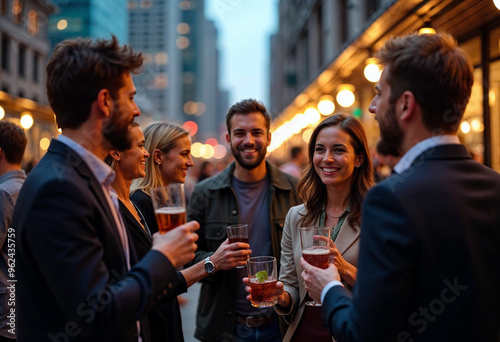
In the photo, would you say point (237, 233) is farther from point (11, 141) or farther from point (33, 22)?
point (33, 22)

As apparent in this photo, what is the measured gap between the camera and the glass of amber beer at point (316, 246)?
2215 mm

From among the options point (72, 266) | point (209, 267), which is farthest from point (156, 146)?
point (72, 266)

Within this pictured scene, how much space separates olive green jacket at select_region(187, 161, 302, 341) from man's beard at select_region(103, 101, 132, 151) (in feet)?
6.06

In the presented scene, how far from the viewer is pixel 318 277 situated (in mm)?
2043

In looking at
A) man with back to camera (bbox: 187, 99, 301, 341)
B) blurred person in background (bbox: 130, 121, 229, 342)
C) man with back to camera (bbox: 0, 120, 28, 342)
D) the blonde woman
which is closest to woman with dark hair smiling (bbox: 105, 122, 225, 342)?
blurred person in background (bbox: 130, 121, 229, 342)

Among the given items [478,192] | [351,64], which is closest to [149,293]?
[478,192]

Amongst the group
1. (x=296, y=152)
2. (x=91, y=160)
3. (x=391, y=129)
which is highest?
(x=296, y=152)

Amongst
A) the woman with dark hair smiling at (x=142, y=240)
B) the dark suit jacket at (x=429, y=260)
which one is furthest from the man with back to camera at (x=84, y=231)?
the dark suit jacket at (x=429, y=260)

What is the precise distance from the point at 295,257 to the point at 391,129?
1381mm

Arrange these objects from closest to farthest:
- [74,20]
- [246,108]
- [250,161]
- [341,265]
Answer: [341,265] < [250,161] < [246,108] < [74,20]

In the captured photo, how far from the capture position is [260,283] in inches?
99.3

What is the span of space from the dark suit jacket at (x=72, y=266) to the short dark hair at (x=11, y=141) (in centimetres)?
227

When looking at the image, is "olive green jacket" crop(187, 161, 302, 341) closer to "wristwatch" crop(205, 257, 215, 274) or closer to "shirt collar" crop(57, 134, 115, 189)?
"wristwatch" crop(205, 257, 215, 274)

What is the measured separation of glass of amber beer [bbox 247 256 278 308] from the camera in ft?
8.29
